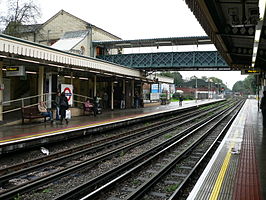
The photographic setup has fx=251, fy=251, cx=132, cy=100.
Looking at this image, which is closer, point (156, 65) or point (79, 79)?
point (79, 79)

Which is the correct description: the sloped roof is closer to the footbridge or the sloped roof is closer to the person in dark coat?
the footbridge

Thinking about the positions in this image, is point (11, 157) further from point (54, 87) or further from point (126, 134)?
point (54, 87)

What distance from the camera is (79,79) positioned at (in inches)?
826

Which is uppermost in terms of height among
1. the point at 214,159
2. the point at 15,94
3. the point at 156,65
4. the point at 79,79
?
the point at 156,65

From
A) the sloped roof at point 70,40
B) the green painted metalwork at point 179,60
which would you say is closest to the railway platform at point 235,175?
the green painted metalwork at point 179,60

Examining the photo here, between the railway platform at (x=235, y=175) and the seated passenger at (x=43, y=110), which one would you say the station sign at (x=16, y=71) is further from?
the railway platform at (x=235, y=175)

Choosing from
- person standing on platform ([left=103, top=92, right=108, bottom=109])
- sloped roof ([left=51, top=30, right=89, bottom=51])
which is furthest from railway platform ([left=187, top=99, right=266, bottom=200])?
sloped roof ([left=51, top=30, right=89, bottom=51])

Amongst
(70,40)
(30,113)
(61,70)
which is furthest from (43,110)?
(70,40)

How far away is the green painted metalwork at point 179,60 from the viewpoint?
25.0m

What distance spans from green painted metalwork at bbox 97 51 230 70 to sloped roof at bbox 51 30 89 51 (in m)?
6.37

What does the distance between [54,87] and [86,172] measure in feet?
30.6

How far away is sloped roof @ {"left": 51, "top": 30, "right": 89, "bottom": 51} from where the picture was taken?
91.0 ft

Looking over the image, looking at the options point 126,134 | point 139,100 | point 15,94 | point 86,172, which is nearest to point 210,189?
point 86,172

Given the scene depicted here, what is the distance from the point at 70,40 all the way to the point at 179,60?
1315 cm
